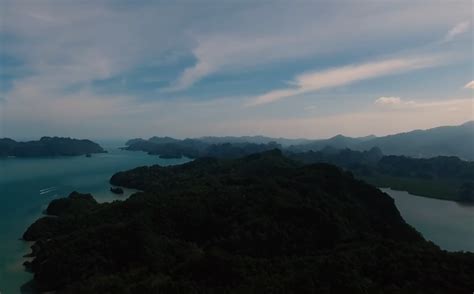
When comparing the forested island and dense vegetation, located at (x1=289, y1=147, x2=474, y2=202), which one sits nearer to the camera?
dense vegetation, located at (x1=289, y1=147, x2=474, y2=202)

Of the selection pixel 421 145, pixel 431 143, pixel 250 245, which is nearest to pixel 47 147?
pixel 250 245

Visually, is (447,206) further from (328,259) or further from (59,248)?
(59,248)

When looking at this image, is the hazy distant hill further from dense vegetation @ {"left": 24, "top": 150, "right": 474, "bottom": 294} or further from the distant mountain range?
dense vegetation @ {"left": 24, "top": 150, "right": 474, "bottom": 294}

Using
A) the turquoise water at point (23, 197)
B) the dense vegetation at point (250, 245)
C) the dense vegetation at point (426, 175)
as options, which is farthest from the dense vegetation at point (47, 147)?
the dense vegetation at point (250, 245)

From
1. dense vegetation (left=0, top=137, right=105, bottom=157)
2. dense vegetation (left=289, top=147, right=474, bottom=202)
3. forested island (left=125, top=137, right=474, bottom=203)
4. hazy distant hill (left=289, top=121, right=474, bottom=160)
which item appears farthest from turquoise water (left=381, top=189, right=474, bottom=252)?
dense vegetation (left=0, top=137, right=105, bottom=157)

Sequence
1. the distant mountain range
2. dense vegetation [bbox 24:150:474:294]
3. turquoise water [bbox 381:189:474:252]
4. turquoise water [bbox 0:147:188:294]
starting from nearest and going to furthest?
dense vegetation [bbox 24:150:474:294] < turquoise water [bbox 0:147:188:294] < turquoise water [bbox 381:189:474:252] < the distant mountain range

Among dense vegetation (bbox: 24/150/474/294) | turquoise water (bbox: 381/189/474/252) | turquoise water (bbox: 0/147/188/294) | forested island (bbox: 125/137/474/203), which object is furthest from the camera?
forested island (bbox: 125/137/474/203)

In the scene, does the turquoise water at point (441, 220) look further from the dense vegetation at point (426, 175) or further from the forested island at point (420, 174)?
the dense vegetation at point (426, 175)

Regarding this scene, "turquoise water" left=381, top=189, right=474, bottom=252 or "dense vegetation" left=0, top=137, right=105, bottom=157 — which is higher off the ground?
"dense vegetation" left=0, top=137, right=105, bottom=157

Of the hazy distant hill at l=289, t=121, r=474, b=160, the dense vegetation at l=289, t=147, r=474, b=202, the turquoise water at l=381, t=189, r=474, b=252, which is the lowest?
the turquoise water at l=381, t=189, r=474, b=252
